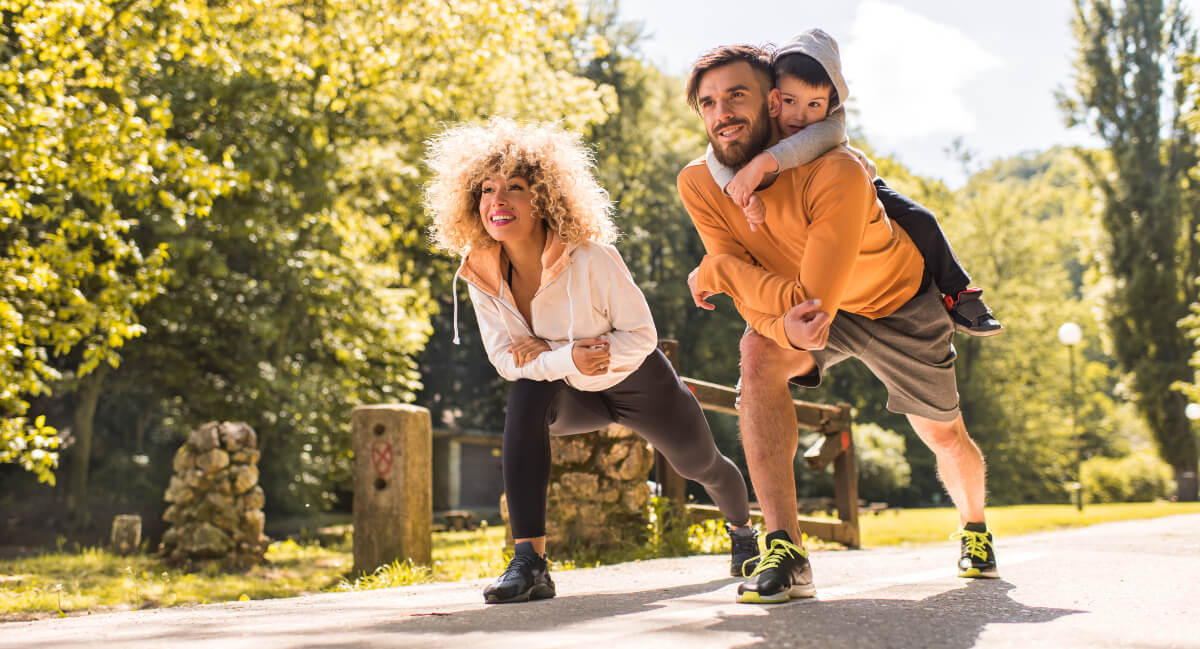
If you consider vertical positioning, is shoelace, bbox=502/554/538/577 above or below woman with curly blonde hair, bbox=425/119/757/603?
below

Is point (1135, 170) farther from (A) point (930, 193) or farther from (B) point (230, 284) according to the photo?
(B) point (230, 284)

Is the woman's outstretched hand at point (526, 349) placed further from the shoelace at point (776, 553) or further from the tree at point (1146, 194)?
the tree at point (1146, 194)

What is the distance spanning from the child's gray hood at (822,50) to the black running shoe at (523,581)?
1982 mm

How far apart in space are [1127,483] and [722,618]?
32916 millimetres

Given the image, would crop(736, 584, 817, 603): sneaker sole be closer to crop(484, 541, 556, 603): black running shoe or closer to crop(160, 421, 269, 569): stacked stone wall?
crop(484, 541, 556, 603): black running shoe

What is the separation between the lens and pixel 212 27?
14039mm

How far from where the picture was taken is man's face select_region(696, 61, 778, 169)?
130 inches

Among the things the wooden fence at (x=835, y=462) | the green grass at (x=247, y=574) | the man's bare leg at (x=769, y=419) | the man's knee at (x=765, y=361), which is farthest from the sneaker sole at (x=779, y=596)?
the wooden fence at (x=835, y=462)

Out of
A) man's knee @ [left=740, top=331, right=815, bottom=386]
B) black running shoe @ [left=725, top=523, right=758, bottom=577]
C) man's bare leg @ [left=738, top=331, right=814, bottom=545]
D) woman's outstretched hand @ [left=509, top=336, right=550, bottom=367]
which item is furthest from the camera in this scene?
black running shoe @ [left=725, top=523, right=758, bottom=577]

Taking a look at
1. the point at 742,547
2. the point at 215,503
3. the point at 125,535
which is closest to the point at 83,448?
the point at 125,535

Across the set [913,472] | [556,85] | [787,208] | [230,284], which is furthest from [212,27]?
[913,472]

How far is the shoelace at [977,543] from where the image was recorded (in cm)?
392

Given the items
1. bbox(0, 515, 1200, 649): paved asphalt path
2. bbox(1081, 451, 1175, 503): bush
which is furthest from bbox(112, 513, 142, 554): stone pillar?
bbox(1081, 451, 1175, 503): bush

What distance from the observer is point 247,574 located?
10969 mm
